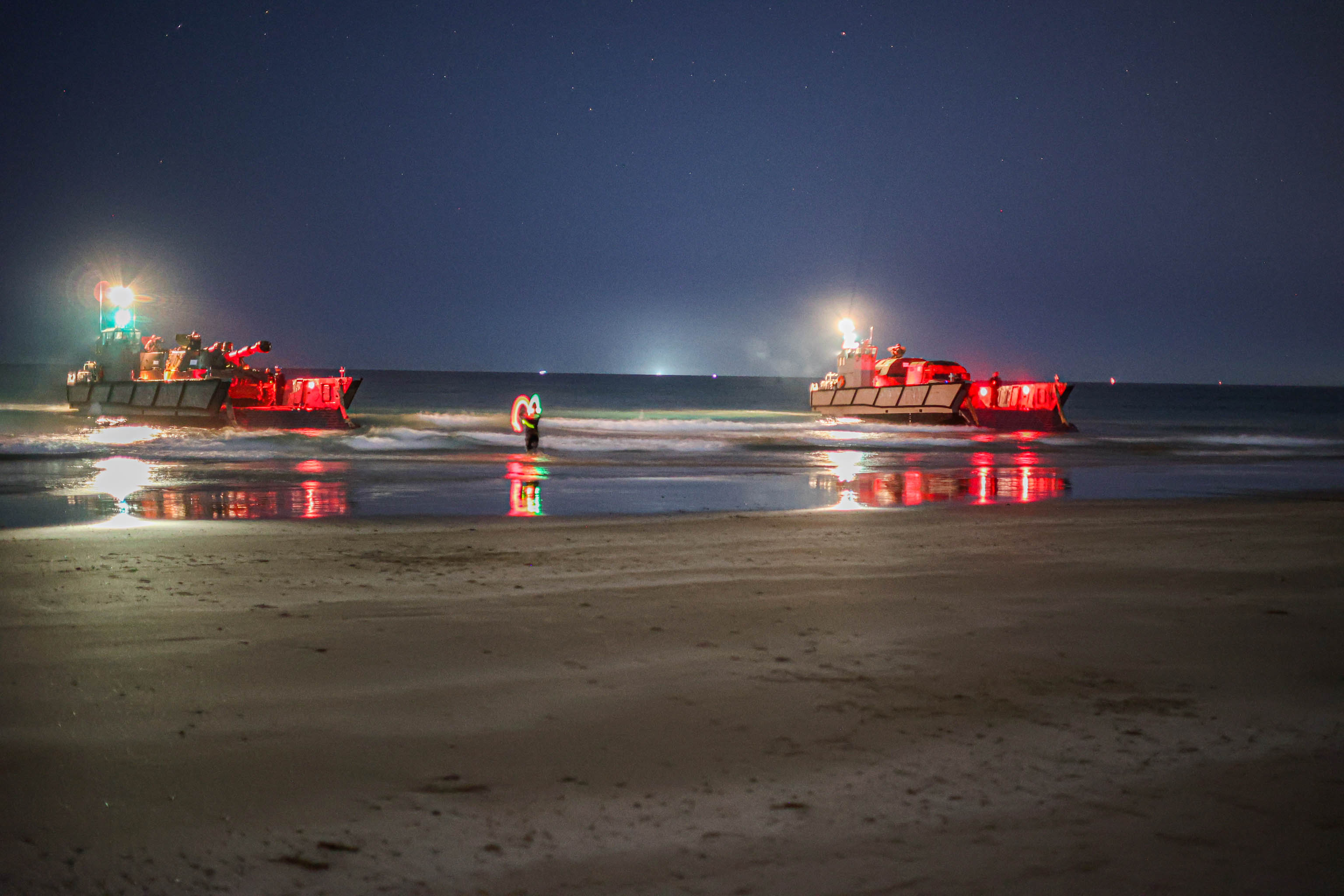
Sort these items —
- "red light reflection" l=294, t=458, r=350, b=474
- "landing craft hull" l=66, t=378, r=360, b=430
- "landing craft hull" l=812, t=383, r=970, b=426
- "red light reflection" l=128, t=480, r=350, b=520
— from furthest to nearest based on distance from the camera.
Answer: "landing craft hull" l=812, t=383, r=970, b=426, "landing craft hull" l=66, t=378, r=360, b=430, "red light reflection" l=294, t=458, r=350, b=474, "red light reflection" l=128, t=480, r=350, b=520

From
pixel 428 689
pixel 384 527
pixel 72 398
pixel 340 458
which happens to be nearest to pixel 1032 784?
pixel 428 689

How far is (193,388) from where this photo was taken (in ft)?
117

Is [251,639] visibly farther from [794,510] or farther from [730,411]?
[730,411]

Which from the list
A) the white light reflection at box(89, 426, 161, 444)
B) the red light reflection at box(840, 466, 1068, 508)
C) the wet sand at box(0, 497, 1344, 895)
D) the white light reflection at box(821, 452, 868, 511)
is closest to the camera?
the wet sand at box(0, 497, 1344, 895)

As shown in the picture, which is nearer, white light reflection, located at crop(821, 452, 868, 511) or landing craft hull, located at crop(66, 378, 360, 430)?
white light reflection, located at crop(821, 452, 868, 511)

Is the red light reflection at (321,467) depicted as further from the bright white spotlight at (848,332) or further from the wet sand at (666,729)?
the bright white spotlight at (848,332)

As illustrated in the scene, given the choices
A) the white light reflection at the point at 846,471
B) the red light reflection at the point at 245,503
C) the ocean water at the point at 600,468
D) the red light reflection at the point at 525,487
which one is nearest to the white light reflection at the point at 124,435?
the ocean water at the point at 600,468

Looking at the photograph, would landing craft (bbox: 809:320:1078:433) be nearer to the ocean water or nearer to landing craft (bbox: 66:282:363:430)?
the ocean water

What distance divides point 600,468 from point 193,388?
21.8m

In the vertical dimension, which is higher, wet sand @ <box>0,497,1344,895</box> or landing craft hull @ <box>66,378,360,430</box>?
landing craft hull @ <box>66,378,360,430</box>

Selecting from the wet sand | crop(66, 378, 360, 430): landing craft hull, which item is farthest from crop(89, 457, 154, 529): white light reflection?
crop(66, 378, 360, 430): landing craft hull

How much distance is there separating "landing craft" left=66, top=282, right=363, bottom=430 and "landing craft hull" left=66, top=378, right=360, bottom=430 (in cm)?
3

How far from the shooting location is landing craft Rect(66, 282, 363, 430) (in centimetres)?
3428

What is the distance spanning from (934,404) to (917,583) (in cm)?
3532
